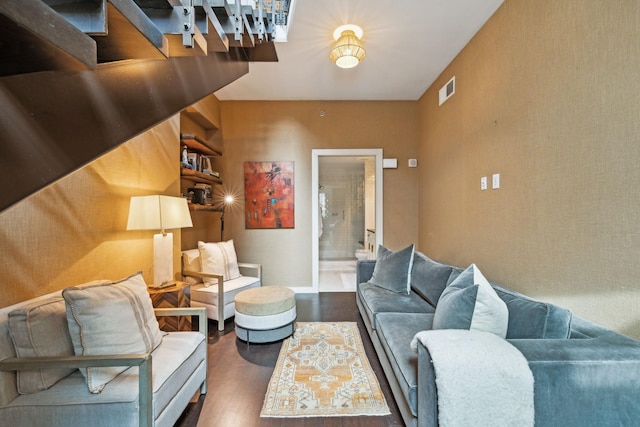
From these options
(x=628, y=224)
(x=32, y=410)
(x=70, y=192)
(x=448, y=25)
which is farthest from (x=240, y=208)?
(x=628, y=224)

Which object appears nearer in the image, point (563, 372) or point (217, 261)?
point (563, 372)

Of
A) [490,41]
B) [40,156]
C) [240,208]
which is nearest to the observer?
[40,156]

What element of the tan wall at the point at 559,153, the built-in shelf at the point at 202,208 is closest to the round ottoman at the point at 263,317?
the built-in shelf at the point at 202,208

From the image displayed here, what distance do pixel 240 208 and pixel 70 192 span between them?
95.4 inches

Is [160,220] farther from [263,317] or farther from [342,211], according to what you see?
[342,211]

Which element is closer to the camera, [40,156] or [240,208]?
[40,156]

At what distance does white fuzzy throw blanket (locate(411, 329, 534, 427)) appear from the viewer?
39.0 inches

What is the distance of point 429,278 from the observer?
2459 mm

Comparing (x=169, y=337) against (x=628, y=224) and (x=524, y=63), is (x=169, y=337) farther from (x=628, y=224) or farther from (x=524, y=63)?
(x=524, y=63)

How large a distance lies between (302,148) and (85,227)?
9.40 feet

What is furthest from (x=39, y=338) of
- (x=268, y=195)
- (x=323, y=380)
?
(x=268, y=195)

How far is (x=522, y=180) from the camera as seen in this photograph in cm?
188

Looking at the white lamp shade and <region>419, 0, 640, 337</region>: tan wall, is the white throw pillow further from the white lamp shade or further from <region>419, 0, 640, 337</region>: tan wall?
<region>419, 0, 640, 337</region>: tan wall

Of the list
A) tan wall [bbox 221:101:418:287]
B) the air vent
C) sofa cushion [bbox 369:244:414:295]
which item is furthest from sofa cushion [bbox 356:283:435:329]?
the air vent
